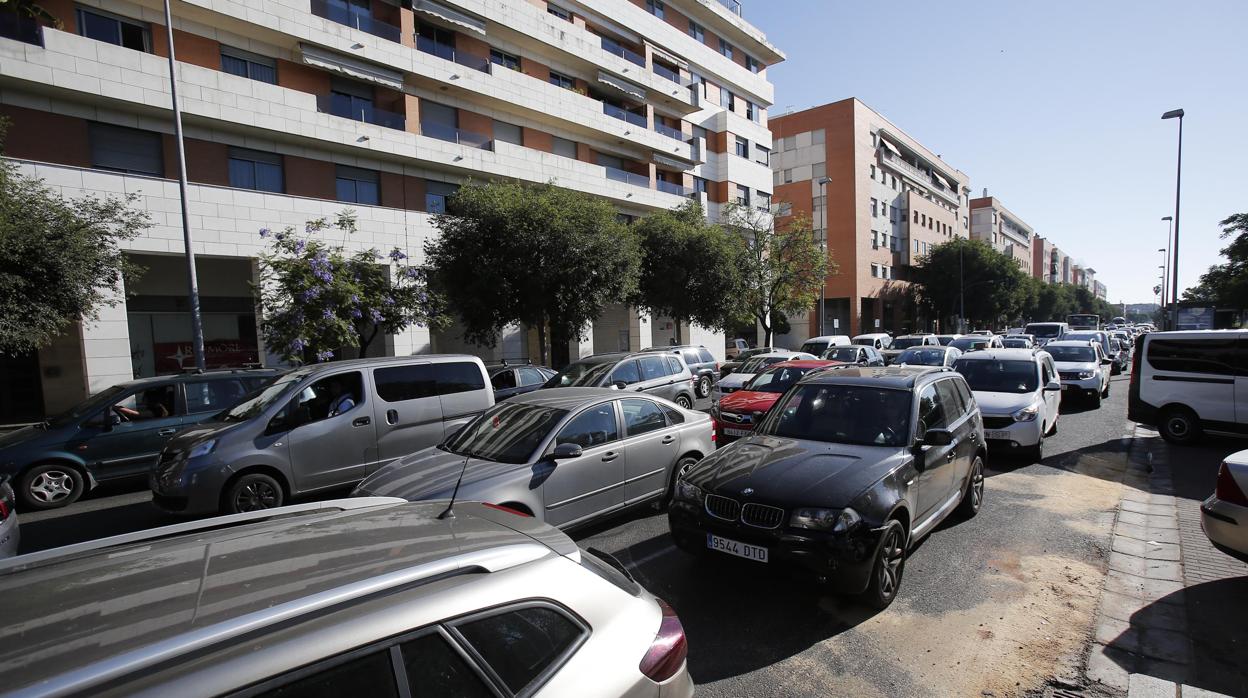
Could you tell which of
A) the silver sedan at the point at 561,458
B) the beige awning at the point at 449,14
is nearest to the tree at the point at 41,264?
the silver sedan at the point at 561,458

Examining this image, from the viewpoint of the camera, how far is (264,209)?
1728 centimetres

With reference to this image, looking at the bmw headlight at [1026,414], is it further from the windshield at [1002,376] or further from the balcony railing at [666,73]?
the balcony railing at [666,73]

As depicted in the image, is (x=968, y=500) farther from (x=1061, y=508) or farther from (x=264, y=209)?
(x=264, y=209)

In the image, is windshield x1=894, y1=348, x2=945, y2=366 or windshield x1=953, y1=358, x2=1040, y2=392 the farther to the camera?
windshield x1=894, y1=348, x2=945, y2=366

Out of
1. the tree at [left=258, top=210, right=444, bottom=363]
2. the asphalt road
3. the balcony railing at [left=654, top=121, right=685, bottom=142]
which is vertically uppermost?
the balcony railing at [left=654, top=121, right=685, bottom=142]

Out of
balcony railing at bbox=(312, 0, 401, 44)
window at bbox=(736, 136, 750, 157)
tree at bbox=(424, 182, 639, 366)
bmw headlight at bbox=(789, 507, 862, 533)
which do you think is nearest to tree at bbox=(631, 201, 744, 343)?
tree at bbox=(424, 182, 639, 366)

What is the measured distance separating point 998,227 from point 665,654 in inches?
4118

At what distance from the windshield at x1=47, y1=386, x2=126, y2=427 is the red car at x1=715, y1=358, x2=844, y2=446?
922 cm

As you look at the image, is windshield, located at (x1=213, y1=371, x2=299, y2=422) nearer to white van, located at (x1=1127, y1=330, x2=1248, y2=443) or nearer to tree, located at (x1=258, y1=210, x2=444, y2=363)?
tree, located at (x1=258, y1=210, x2=444, y2=363)

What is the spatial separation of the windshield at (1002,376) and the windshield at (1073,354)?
24.4 feet

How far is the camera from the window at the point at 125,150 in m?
15.1

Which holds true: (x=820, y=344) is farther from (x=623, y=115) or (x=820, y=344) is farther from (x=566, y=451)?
(x=566, y=451)

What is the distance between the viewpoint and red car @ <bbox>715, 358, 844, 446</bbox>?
969 centimetres

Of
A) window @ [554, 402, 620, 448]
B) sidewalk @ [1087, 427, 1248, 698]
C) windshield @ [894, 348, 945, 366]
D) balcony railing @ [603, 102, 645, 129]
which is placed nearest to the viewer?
sidewalk @ [1087, 427, 1248, 698]
